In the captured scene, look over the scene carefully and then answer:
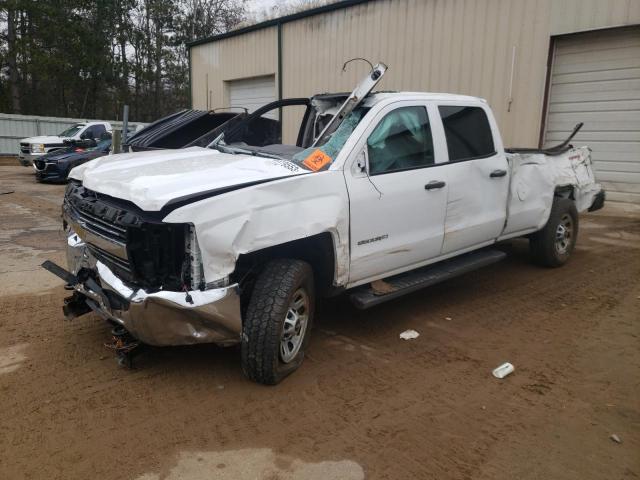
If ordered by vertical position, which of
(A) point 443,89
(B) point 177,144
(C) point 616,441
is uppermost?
(A) point 443,89

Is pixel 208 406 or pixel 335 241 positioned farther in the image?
pixel 335 241

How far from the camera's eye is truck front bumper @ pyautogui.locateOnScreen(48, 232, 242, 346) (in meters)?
3.13

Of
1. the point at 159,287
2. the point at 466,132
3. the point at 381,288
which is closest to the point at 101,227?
the point at 159,287

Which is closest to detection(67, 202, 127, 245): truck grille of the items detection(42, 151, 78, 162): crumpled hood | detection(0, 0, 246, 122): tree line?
detection(42, 151, 78, 162): crumpled hood

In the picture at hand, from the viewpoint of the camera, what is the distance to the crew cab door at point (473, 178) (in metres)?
4.92

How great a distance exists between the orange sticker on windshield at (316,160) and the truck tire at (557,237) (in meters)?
3.79

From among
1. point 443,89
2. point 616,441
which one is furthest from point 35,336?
point 443,89

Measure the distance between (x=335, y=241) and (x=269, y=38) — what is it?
1354 centimetres

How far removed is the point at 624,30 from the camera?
30.2 ft

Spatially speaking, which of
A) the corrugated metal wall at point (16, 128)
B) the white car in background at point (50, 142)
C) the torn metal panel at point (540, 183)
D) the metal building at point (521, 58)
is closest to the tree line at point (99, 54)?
the corrugated metal wall at point (16, 128)

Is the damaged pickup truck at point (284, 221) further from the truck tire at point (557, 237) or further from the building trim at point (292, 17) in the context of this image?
the building trim at point (292, 17)

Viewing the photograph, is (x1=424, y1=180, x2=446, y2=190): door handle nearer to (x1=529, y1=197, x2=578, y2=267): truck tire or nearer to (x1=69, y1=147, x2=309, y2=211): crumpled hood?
(x1=69, y1=147, x2=309, y2=211): crumpled hood

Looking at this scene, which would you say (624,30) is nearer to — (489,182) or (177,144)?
(489,182)

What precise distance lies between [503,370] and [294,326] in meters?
1.58
